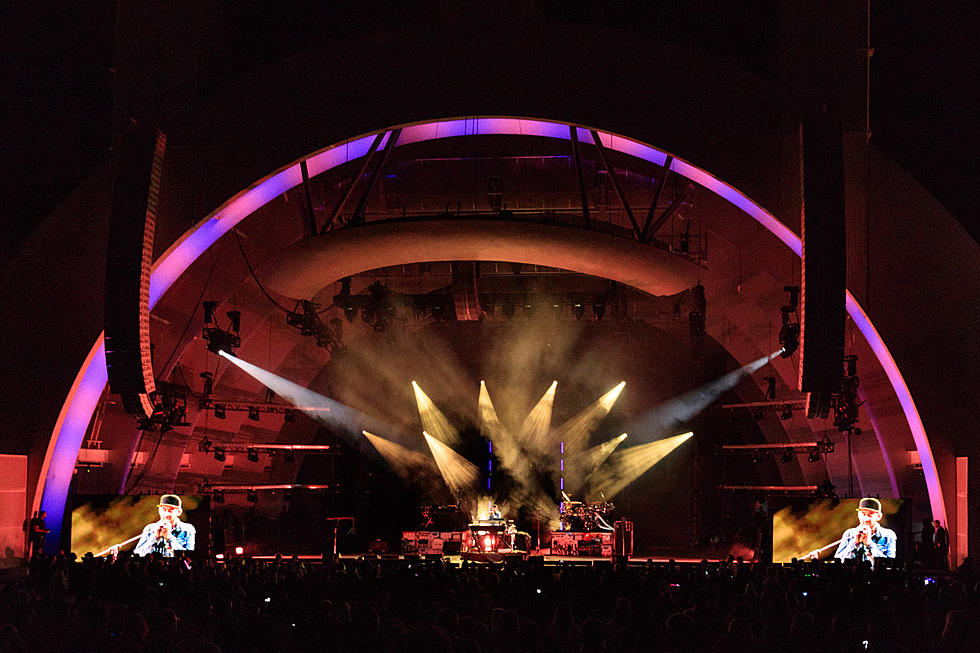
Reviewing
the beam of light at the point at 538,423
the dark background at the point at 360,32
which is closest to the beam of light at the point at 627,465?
the beam of light at the point at 538,423

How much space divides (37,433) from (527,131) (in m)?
10.6

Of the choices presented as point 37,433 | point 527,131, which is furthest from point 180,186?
point 527,131

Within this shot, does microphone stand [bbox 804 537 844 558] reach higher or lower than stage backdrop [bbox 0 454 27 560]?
lower

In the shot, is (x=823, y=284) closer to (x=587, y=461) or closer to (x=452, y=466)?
(x=587, y=461)

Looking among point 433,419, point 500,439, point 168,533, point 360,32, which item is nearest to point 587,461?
point 500,439

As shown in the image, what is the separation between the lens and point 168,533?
20500 mm

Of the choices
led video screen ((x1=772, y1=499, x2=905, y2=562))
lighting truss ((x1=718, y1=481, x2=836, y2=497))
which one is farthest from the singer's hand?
→ lighting truss ((x1=718, y1=481, x2=836, y2=497))

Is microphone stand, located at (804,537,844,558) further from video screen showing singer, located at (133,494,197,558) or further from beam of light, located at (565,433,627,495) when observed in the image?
video screen showing singer, located at (133,494,197,558)

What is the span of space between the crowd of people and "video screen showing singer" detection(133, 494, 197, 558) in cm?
454

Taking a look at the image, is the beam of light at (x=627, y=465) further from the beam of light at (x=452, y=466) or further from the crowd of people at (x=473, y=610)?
the crowd of people at (x=473, y=610)

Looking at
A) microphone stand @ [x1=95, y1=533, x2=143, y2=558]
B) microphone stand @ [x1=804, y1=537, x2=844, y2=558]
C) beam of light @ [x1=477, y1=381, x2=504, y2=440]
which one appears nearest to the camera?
microphone stand @ [x1=95, y1=533, x2=143, y2=558]

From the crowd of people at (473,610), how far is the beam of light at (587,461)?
1419 cm

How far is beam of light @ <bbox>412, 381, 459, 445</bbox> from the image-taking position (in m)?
30.7

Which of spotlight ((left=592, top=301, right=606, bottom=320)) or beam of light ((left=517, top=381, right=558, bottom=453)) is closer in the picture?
spotlight ((left=592, top=301, right=606, bottom=320))
